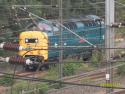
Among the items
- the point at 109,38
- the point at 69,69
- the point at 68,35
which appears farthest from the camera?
the point at 68,35

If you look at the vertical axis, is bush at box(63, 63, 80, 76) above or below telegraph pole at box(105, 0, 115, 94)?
below

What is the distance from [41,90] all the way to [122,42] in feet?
34.3

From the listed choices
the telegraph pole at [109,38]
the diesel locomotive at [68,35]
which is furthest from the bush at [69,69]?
the telegraph pole at [109,38]

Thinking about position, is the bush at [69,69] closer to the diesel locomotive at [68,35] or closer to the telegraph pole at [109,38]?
the diesel locomotive at [68,35]

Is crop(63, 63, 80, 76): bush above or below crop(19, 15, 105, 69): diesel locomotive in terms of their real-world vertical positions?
below

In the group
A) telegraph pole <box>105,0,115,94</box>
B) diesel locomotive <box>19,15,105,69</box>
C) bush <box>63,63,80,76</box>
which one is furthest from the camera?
diesel locomotive <box>19,15,105,69</box>

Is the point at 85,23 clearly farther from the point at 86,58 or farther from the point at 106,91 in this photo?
the point at 106,91

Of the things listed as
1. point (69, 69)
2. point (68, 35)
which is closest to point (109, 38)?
point (69, 69)

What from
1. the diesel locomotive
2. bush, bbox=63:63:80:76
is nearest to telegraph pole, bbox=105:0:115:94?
bush, bbox=63:63:80:76

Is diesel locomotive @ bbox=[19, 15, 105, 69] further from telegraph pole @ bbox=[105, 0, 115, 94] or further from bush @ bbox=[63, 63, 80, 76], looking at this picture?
telegraph pole @ bbox=[105, 0, 115, 94]

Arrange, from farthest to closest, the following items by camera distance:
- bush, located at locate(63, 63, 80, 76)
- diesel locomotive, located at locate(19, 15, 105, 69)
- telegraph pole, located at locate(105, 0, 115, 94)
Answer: diesel locomotive, located at locate(19, 15, 105, 69) → bush, located at locate(63, 63, 80, 76) → telegraph pole, located at locate(105, 0, 115, 94)

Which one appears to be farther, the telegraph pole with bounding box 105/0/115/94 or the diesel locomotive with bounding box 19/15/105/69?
the diesel locomotive with bounding box 19/15/105/69

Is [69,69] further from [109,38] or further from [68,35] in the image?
[68,35]

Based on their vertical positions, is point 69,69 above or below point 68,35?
below
